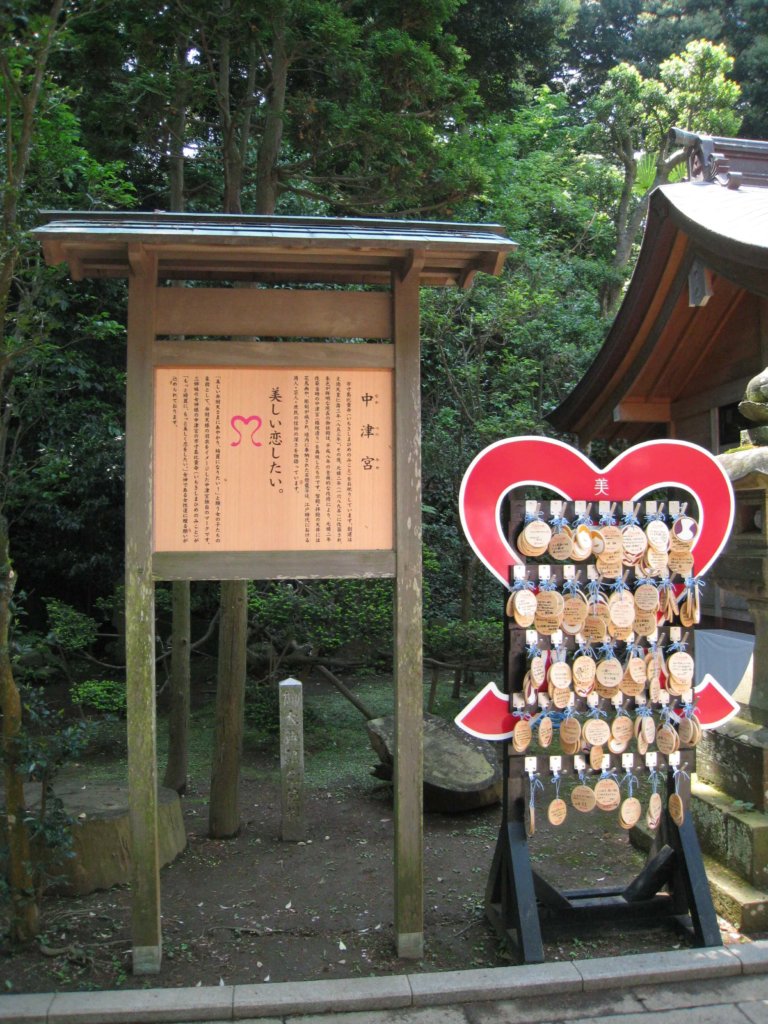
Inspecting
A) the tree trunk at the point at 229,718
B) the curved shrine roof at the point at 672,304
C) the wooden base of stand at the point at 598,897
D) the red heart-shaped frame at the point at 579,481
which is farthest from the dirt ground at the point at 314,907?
the curved shrine roof at the point at 672,304

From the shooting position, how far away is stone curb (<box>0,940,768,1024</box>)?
364 cm

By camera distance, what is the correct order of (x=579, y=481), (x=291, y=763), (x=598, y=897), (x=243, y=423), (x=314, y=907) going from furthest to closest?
(x=291, y=763)
(x=314, y=907)
(x=598, y=897)
(x=579, y=481)
(x=243, y=423)

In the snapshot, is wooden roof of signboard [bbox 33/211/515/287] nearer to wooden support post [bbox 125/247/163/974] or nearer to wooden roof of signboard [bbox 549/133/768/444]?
wooden support post [bbox 125/247/163/974]

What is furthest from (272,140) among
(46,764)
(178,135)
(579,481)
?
(46,764)

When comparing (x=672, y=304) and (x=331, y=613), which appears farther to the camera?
(x=331, y=613)

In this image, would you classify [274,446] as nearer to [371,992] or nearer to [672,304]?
[371,992]

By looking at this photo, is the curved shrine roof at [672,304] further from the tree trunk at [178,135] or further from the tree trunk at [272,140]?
the tree trunk at [178,135]

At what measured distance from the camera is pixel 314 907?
16.4 feet

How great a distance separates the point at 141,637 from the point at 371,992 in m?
2.04

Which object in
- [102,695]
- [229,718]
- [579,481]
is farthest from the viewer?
[102,695]

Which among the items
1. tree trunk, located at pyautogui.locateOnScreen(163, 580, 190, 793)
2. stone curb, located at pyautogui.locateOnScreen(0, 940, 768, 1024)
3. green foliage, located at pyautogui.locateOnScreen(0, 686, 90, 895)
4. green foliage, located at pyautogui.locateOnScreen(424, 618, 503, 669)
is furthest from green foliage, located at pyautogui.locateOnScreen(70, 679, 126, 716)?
stone curb, located at pyautogui.locateOnScreen(0, 940, 768, 1024)

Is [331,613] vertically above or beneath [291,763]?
above

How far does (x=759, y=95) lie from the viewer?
22062 millimetres

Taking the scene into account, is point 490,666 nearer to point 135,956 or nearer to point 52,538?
point 135,956
